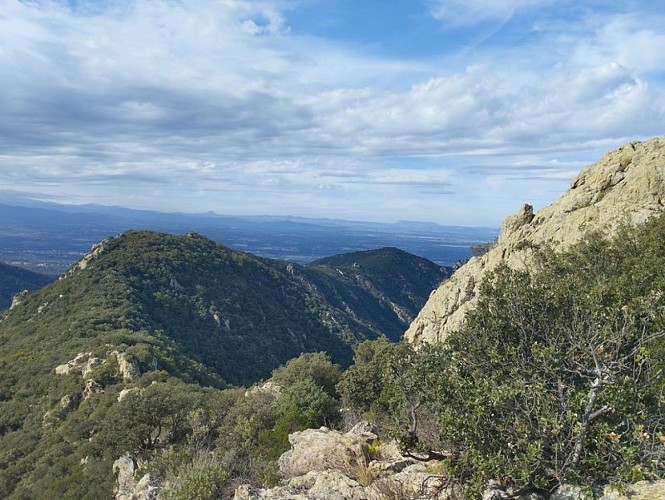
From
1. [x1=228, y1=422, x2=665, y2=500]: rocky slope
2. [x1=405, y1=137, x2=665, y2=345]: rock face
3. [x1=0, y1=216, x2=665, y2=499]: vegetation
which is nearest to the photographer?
[x1=228, y1=422, x2=665, y2=500]: rocky slope

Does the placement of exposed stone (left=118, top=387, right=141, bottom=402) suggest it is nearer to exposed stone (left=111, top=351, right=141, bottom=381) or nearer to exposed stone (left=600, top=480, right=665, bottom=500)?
exposed stone (left=111, top=351, right=141, bottom=381)

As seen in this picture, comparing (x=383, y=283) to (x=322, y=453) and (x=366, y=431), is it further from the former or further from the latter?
(x=322, y=453)

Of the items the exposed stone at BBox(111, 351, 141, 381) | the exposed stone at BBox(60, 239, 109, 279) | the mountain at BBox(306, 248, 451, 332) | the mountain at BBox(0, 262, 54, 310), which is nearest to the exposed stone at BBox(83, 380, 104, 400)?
the exposed stone at BBox(111, 351, 141, 381)

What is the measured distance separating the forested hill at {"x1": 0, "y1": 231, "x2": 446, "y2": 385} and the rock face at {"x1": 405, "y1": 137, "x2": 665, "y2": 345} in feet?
105

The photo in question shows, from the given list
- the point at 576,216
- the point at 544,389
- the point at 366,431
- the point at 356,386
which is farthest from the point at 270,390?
the point at 544,389

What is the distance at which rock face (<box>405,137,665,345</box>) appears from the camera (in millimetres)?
27953

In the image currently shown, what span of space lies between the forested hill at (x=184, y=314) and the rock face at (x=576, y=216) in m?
31.9

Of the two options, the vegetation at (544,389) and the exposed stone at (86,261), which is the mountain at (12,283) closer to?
the exposed stone at (86,261)

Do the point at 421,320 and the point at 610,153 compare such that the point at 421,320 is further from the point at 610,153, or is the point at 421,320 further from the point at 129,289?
the point at 129,289

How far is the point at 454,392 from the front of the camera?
29.4 feet

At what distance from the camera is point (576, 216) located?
3075 centimetres

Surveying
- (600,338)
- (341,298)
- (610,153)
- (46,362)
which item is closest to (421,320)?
(610,153)

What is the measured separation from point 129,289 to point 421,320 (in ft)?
189

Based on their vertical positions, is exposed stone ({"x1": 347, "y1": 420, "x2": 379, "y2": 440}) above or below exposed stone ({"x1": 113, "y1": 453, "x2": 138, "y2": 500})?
above
